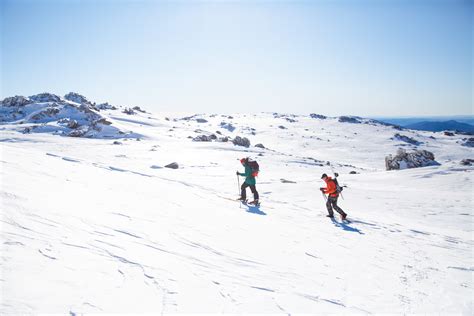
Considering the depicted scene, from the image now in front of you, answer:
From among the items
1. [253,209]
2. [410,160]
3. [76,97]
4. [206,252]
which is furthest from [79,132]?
[76,97]

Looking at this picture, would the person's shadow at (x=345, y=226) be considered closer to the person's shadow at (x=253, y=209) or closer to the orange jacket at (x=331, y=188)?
the orange jacket at (x=331, y=188)

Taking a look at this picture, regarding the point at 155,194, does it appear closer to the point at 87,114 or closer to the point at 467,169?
the point at 467,169

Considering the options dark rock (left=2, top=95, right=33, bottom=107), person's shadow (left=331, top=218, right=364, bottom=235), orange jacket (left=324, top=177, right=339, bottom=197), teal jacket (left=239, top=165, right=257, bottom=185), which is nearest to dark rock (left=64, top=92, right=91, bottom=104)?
dark rock (left=2, top=95, right=33, bottom=107)

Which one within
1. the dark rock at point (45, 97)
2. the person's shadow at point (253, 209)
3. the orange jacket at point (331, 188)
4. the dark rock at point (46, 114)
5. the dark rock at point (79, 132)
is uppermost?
the dark rock at point (45, 97)

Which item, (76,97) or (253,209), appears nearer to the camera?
(253,209)

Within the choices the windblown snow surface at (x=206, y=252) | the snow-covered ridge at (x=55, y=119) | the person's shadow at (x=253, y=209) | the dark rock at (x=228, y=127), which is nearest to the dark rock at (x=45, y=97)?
the snow-covered ridge at (x=55, y=119)

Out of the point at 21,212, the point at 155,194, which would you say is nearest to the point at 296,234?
the point at 155,194

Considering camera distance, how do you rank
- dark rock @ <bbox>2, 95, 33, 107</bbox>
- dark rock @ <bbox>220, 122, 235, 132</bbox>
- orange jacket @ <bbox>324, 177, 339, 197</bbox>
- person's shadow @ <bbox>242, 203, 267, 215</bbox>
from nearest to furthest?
person's shadow @ <bbox>242, 203, 267, 215</bbox>
orange jacket @ <bbox>324, 177, 339, 197</bbox>
dark rock @ <bbox>2, 95, 33, 107</bbox>
dark rock @ <bbox>220, 122, 235, 132</bbox>

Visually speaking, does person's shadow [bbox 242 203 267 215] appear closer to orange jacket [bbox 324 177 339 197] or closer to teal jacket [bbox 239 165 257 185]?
teal jacket [bbox 239 165 257 185]

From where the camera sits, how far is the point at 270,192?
16.3 metres

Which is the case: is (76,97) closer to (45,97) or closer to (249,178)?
(45,97)

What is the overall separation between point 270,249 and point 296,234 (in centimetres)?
202

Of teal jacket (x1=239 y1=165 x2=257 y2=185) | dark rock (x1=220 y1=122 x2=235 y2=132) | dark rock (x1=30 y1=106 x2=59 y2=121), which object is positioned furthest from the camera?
dark rock (x1=220 y1=122 x2=235 y2=132)

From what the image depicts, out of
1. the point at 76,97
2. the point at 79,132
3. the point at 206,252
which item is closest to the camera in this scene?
the point at 206,252
